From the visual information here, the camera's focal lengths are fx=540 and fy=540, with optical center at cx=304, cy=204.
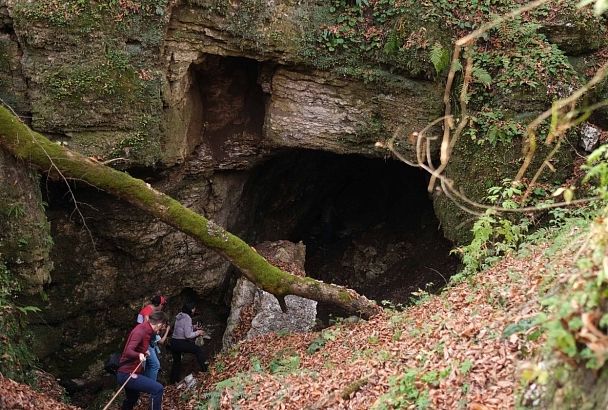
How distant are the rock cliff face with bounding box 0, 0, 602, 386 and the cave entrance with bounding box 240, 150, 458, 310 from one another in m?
1.92

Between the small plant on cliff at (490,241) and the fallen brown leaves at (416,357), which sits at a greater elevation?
the small plant on cliff at (490,241)

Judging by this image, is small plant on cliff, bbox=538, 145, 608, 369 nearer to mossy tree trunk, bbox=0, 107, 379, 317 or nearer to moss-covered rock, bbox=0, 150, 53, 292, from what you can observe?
mossy tree trunk, bbox=0, 107, 379, 317

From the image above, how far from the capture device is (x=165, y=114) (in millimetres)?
10758

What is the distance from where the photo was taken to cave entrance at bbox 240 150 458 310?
1455cm

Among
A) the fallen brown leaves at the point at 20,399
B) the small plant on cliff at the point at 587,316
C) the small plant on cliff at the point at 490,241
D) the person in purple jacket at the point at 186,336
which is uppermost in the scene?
the small plant on cliff at the point at 587,316

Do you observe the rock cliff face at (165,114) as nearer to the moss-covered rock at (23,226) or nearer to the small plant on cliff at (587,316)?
the moss-covered rock at (23,226)

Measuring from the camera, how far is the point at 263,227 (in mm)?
15508

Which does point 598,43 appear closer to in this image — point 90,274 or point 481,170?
point 481,170

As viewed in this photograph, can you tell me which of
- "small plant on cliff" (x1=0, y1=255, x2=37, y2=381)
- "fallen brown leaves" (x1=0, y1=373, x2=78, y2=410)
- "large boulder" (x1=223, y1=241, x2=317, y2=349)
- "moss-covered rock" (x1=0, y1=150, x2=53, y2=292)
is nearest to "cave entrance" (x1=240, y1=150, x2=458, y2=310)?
"large boulder" (x1=223, y1=241, x2=317, y2=349)

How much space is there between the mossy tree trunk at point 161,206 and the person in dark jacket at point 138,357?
1.73 metres

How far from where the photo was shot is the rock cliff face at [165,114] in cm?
971

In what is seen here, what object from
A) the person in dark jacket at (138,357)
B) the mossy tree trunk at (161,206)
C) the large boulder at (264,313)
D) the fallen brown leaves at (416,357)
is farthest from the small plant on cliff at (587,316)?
the large boulder at (264,313)

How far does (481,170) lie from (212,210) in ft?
20.0

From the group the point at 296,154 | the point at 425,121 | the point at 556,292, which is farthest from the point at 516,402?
the point at 296,154
